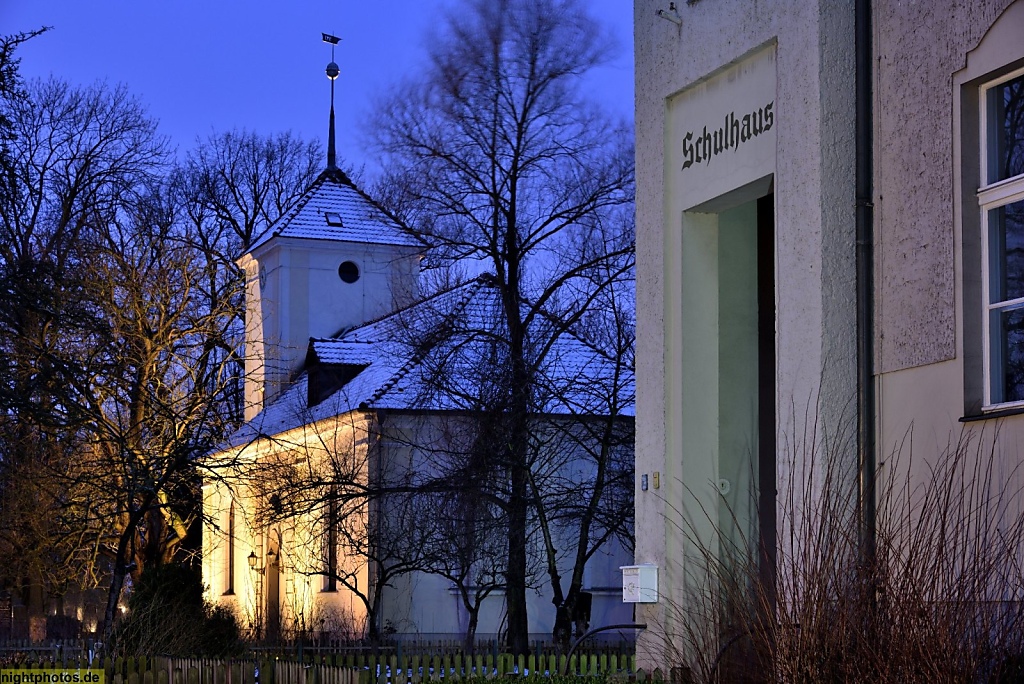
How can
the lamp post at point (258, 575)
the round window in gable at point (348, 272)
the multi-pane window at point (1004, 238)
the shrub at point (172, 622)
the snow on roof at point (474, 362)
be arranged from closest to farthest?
the multi-pane window at point (1004, 238) → the shrub at point (172, 622) → the snow on roof at point (474, 362) → the lamp post at point (258, 575) → the round window in gable at point (348, 272)

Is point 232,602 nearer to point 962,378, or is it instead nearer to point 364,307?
point 364,307

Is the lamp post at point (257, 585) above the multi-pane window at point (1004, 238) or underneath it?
underneath

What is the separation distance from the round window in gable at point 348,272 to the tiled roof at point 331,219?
0.75m

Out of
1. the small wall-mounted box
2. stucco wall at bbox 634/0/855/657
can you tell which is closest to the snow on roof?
stucco wall at bbox 634/0/855/657

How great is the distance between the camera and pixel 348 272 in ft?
131

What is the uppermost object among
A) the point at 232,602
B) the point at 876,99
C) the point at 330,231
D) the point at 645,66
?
the point at 330,231

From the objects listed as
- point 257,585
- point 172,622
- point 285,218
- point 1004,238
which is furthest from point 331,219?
point 1004,238

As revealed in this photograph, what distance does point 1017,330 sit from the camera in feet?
29.4

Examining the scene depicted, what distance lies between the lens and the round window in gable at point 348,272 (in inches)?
1560

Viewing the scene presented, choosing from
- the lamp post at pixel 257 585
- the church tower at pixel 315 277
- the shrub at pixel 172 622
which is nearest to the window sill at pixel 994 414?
the shrub at pixel 172 622

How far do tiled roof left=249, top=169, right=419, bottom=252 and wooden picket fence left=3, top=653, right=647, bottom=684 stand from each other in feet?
70.1

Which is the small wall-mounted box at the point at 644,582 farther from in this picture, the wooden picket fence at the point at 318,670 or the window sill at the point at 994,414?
the window sill at the point at 994,414

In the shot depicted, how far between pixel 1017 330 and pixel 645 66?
4921 mm

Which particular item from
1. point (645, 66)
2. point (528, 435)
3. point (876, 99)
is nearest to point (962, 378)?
point (876, 99)
